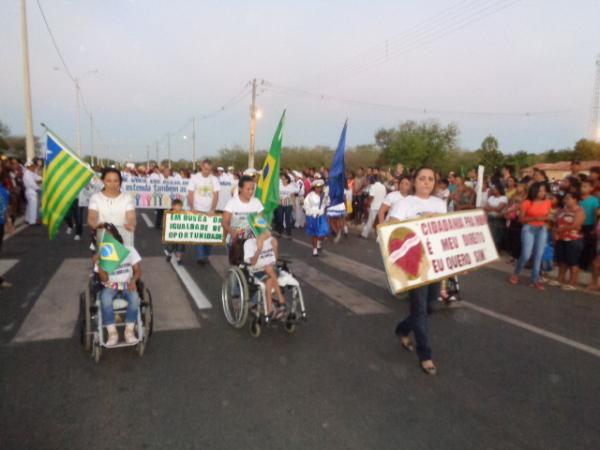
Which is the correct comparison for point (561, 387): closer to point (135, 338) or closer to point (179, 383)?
point (179, 383)

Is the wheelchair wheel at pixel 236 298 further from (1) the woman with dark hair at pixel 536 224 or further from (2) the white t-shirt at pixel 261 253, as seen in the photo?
(1) the woman with dark hair at pixel 536 224

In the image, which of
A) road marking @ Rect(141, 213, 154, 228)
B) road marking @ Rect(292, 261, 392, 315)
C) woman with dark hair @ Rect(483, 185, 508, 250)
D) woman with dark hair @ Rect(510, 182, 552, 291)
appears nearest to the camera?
road marking @ Rect(292, 261, 392, 315)

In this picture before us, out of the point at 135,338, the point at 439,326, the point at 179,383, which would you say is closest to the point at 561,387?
the point at 439,326

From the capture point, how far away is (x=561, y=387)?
4156mm

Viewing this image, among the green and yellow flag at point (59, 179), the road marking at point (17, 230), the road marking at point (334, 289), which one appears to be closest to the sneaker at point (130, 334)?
the green and yellow flag at point (59, 179)

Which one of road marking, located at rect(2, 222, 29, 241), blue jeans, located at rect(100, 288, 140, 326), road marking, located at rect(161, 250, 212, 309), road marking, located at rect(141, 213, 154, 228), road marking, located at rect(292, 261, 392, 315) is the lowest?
road marking, located at rect(292, 261, 392, 315)

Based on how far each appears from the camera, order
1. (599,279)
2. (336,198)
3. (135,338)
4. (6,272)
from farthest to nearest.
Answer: (336,198) → (599,279) → (6,272) → (135,338)

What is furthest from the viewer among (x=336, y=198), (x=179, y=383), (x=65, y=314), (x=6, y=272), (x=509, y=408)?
(x=336, y=198)

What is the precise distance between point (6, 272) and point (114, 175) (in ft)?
14.6

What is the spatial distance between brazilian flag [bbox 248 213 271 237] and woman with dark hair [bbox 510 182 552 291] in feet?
17.3

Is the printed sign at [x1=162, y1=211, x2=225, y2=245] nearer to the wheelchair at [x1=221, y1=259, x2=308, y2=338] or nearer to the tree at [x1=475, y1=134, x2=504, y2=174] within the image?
the wheelchair at [x1=221, y1=259, x2=308, y2=338]

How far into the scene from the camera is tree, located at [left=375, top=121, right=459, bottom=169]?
50938mm

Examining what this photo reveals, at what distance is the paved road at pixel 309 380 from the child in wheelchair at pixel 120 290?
0.27 m

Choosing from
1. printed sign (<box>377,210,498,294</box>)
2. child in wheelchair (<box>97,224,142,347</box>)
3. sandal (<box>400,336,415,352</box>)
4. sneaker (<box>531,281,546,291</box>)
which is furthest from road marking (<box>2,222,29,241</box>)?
sneaker (<box>531,281,546,291</box>)
